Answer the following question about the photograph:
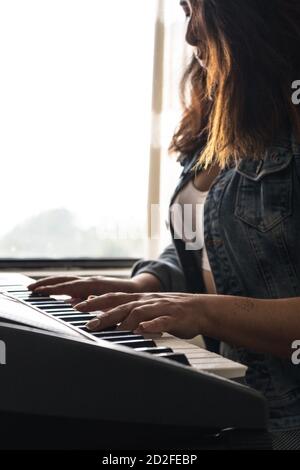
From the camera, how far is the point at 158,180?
2.18 meters

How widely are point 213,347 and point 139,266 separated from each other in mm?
227

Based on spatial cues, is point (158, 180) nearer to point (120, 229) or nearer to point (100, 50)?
point (120, 229)

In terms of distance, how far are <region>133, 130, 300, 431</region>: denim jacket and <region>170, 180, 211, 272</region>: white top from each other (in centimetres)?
13

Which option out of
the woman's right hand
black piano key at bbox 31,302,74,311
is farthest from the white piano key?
the woman's right hand

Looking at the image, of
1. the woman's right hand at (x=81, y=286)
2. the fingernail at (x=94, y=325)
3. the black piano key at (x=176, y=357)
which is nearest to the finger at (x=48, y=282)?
the woman's right hand at (x=81, y=286)

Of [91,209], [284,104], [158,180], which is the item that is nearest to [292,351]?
[284,104]

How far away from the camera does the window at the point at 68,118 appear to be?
2.27 m

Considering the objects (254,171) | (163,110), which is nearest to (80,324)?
(254,171)

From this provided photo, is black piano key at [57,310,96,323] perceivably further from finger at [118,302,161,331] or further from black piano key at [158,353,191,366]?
black piano key at [158,353,191,366]

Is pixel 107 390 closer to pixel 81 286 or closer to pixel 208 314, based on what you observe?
pixel 208 314

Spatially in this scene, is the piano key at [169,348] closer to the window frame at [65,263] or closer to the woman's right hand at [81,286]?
the woman's right hand at [81,286]

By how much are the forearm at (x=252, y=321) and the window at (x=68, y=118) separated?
1.34 metres

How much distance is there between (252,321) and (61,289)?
13.6 inches

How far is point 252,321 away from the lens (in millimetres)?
907
